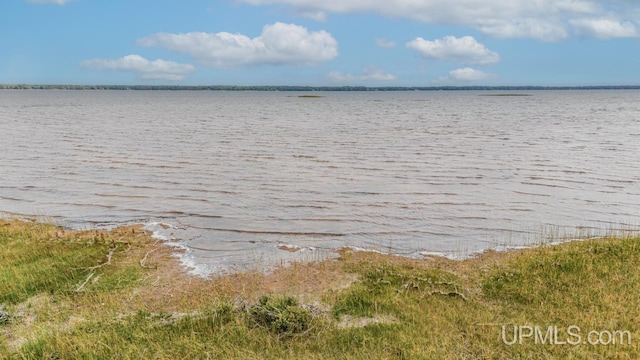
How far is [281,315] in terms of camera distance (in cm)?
793

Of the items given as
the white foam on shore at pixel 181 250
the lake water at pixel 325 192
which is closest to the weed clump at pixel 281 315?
the white foam on shore at pixel 181 250

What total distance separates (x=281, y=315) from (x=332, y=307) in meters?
1.38

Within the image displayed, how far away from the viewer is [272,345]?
741 cm

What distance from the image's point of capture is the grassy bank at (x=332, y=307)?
7.17 m

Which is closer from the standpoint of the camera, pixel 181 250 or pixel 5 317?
pixel 5 317

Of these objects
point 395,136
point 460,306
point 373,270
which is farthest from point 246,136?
point 460,306

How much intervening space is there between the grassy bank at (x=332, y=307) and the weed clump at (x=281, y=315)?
0.08ft

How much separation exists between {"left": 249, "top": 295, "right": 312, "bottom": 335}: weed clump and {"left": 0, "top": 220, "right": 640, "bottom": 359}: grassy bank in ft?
0.08

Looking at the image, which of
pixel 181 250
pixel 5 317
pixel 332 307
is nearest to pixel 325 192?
pixel 181 250

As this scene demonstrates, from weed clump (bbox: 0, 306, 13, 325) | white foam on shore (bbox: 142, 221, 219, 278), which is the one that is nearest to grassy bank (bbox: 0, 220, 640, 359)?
weed clump (bbox: 0, 306, 13, 325)

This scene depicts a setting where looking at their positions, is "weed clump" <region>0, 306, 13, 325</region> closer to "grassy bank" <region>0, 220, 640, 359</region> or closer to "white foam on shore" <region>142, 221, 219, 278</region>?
"grassy bank" <region>0, 220, 640, 359</region>

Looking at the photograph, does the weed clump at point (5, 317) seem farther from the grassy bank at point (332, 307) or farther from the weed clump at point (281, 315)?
the weed clump at point (281, 315)

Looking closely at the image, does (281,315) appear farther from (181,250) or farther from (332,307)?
(181,250)

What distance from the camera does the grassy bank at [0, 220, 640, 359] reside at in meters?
7.17
